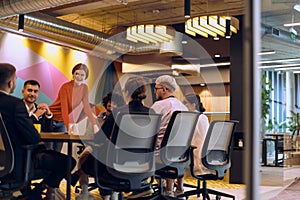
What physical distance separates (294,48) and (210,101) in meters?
2.61

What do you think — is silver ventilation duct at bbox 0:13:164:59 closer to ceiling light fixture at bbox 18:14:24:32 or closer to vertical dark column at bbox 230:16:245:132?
ceiling light fixture at bbox 18:14:24:32

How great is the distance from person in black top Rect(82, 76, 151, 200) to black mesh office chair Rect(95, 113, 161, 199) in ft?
0.25

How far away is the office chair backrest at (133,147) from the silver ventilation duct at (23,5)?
276 cm

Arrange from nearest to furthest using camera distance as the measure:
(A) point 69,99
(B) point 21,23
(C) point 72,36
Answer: (A) point 69,99 → (B) point 21,23 → (C) point 72,36

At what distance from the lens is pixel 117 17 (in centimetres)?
786

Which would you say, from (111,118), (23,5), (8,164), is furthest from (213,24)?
(8,164)

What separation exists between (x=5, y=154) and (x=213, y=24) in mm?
3862

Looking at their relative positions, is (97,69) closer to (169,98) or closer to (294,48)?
(294,48)

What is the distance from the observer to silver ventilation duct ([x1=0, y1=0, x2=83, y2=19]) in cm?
510

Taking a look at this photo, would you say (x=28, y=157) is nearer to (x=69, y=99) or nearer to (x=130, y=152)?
(x=130, y=152)

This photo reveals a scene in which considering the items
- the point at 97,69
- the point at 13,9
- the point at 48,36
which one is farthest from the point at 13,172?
the point at 97,69

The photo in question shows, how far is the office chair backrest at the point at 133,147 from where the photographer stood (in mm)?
2768

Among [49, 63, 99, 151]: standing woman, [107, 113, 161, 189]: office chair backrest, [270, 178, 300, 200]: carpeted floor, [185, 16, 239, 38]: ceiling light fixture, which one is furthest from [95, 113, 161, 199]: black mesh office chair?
[185, 16, 239, 38]: ceiling light fixture

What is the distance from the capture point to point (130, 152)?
2.85 meters
